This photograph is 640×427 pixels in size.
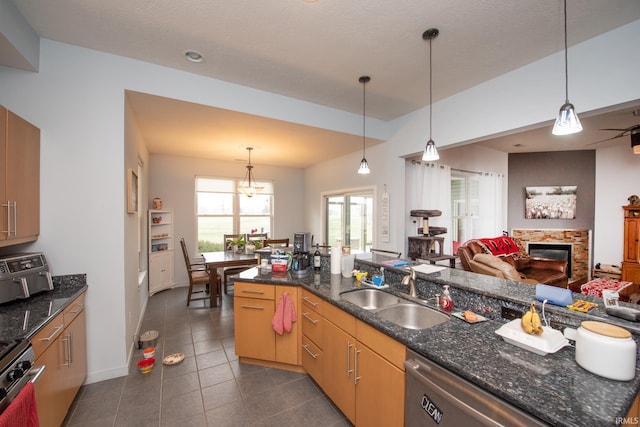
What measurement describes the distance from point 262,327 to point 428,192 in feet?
10.9

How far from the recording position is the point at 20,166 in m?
1.83

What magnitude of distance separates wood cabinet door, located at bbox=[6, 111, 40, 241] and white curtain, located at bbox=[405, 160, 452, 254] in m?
4.05

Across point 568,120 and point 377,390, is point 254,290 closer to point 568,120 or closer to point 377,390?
point 377,390

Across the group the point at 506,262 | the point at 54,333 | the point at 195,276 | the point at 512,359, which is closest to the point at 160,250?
the point at 195,276

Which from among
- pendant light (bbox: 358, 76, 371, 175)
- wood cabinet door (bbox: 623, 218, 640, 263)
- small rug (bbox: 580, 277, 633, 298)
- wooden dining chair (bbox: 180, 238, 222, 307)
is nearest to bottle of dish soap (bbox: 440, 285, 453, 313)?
pendant light (bbox: 358, 76, 371, 175)

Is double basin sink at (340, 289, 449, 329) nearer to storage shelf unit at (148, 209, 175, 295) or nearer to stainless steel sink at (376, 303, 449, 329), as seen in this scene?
stainless steel sink at (376, 303, 449, 329)

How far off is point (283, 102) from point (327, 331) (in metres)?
2.61

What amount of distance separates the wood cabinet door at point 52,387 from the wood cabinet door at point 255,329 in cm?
118

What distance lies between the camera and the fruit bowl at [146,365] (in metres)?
2.36

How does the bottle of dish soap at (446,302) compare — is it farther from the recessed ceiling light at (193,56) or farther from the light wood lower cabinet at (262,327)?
the recessed ceiling light at (193,56)

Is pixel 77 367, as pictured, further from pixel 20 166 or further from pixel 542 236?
pixel 542 236

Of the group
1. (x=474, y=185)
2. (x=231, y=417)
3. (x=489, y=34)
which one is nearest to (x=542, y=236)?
(x=474, y=185)

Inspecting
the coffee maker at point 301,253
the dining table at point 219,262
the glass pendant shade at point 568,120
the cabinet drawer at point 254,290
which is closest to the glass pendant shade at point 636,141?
the glass pendant shade at point 568,120

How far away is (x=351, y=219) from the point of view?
5332 mm
